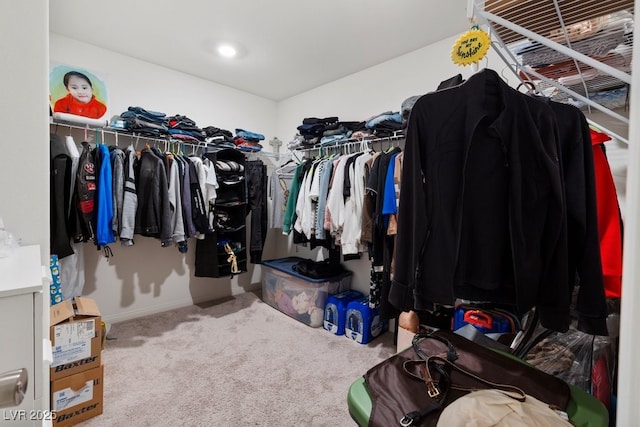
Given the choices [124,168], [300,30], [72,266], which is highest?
[300,30]

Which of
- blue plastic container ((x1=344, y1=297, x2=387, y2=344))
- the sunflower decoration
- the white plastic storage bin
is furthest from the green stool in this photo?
the white plastic storage bin

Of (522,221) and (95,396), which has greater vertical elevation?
(522,221)

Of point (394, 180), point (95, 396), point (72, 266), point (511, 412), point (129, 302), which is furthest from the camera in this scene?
point (129, 302)

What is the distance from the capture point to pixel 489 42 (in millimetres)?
881

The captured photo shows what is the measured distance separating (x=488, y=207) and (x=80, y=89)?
3.10 metres

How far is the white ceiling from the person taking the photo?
2.00 metres

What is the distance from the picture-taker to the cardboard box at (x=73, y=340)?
1.47m

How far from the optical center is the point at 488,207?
89cm

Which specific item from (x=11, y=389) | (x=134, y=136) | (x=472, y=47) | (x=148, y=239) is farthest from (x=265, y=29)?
(x=11, y=389)

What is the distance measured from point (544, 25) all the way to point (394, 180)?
1.17 meters

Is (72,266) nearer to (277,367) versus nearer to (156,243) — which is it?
(156,243)

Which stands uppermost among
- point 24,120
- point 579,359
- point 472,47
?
point 472,47

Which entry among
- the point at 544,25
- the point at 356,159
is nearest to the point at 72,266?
the point at 356,159

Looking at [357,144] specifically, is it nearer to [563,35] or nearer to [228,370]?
[563,35]
